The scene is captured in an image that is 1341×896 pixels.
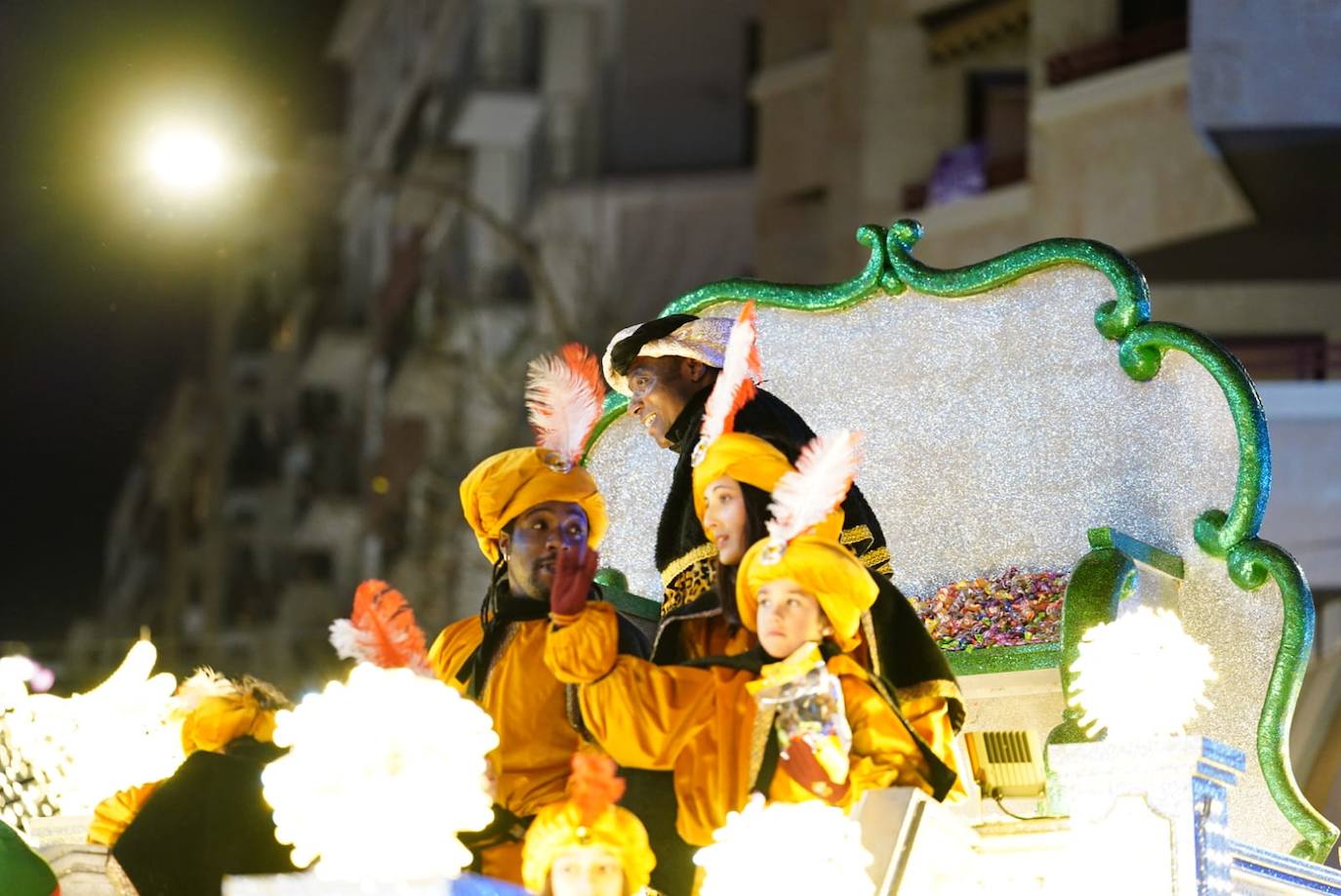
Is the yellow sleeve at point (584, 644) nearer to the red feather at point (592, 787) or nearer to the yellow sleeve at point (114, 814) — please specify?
the red feather at point (592, 787)

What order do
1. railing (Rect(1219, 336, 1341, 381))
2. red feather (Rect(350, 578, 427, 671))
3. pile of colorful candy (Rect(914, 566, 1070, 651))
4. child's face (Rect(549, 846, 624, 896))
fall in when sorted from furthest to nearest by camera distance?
railing (Rect(1219, 336, 1341, 381))
pile of colorful candy (Rect(914, 566, 1070, 651))
red feather (Rect(350, 578, 427, 671))
child's face (Rect(549, 846, 624, 896))

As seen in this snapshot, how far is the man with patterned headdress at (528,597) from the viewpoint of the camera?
6590 millimetres

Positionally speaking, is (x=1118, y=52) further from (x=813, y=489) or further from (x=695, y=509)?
(x=813, y=489)

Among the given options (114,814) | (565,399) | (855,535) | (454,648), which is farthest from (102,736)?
(855,535)

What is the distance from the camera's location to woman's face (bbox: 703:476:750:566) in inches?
254

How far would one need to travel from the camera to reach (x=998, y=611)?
808cm

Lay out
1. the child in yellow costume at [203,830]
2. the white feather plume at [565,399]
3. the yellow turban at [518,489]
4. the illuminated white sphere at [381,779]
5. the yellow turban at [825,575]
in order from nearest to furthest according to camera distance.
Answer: the illuminated white sphere at [381,779] < the yellow turban at [825,575] < the child in yellow costume at [203,830] < the yellow turban at [518,489] < the white feather plume at [565,399]

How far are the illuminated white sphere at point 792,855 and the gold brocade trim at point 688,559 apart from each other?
1.28m

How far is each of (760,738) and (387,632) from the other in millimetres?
968

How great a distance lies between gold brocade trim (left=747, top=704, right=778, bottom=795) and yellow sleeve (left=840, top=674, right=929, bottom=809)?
18 centimetres

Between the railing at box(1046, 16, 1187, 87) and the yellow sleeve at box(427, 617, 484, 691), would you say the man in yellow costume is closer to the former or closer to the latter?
the yellow sleeve at box(427, 617, 484, 691)

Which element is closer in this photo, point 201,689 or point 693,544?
point 693,544

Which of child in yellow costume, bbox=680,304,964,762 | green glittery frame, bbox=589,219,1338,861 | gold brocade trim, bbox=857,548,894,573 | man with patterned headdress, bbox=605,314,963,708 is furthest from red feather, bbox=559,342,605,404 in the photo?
green glittery frame, bbox=589,219,1338,861

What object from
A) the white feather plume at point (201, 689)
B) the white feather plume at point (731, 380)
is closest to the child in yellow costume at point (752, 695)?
the white feather plume at point (731, 380)
